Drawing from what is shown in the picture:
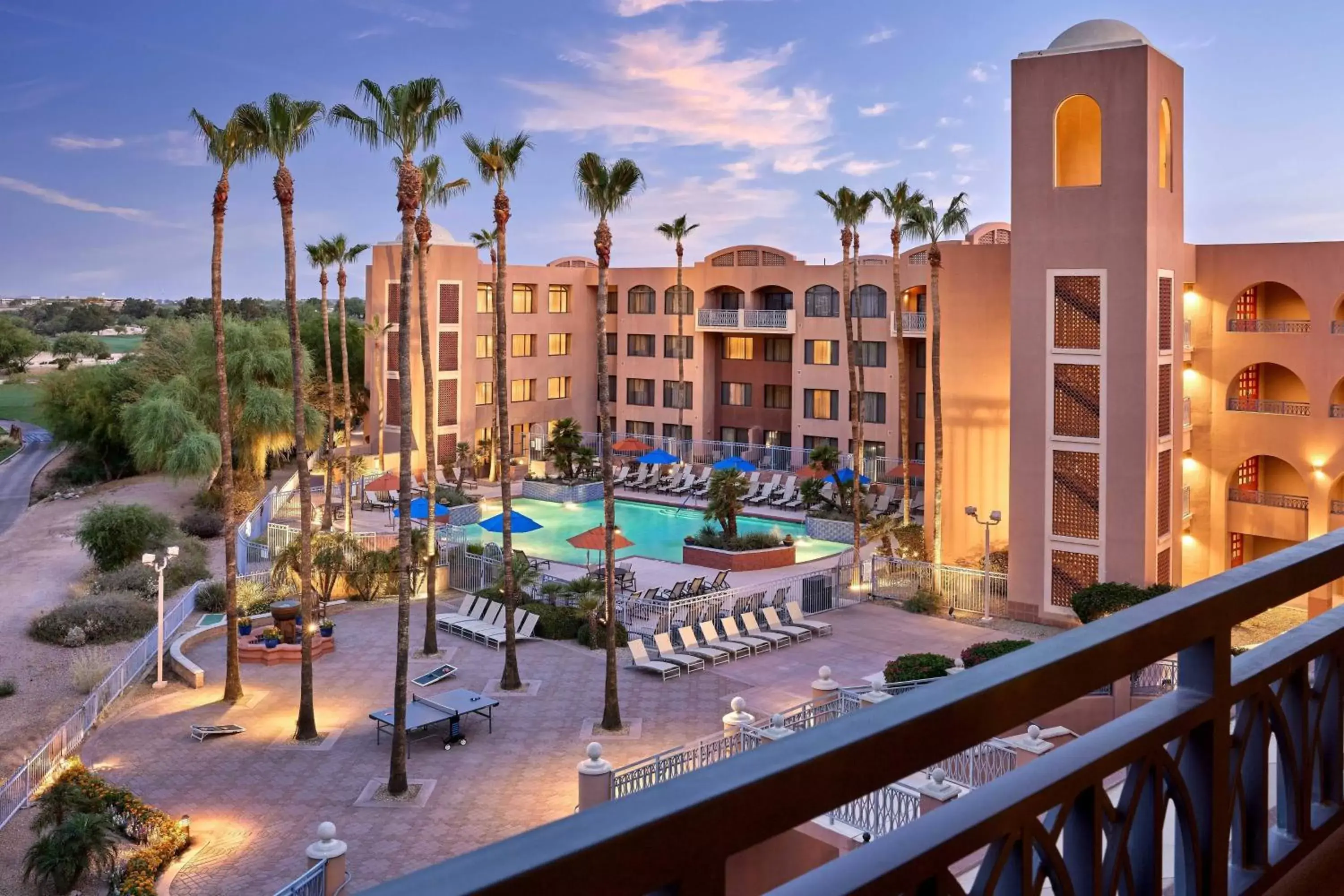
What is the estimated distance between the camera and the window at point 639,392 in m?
54.7

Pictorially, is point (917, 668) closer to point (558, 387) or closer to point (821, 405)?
point (821, 405)

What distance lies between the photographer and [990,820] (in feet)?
5.77

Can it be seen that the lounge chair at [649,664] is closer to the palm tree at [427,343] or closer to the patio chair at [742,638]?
the patio chair at [742,638]

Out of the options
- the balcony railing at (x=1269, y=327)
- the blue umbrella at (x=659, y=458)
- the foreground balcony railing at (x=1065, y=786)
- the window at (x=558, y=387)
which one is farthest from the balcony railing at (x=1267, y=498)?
the window at (x=558, y=387)

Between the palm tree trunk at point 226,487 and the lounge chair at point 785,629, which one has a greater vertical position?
the palm tree trunk at point 226,487

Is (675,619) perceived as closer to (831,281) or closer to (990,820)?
(990,820)

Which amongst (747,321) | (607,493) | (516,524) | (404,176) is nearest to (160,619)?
(607,493)

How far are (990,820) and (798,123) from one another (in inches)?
2631

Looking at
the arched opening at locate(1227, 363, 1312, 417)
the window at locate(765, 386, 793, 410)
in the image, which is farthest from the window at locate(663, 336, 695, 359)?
the arched opening at locate(1227, 363, 1312, 417)

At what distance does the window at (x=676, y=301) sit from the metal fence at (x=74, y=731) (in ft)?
104

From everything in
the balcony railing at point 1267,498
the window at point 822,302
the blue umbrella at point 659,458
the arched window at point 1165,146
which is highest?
the arched window at point 1165,146

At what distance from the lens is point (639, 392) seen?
181 ft

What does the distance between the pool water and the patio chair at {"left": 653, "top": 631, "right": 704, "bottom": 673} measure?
10.2 m

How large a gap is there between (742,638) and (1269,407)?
1529cm
